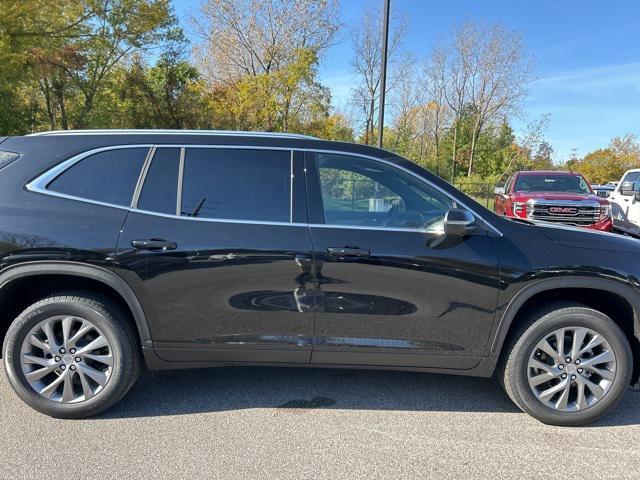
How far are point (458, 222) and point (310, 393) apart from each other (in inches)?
67.8

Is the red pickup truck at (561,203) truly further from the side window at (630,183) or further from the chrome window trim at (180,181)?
the chrome window trim at (180,181)

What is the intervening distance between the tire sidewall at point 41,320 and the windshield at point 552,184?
9394mm

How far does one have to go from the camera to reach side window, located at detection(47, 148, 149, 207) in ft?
9.69

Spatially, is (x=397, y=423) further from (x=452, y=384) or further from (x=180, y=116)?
(x=180, y=116)

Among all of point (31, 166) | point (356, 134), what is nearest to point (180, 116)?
point (356, 134)

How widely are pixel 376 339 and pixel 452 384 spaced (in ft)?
3.51

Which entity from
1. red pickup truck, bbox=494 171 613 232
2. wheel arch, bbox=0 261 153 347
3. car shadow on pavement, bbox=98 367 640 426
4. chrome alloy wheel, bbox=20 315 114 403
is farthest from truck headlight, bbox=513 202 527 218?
chrome alloy wheel, bbox=20 315 114 403

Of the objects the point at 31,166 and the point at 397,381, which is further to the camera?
the point at 397,381

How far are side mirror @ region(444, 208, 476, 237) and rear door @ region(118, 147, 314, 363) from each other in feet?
2.96

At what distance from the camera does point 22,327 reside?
9.63ft

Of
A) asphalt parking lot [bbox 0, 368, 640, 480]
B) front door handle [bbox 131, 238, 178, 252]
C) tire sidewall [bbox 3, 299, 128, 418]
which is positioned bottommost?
asphalt parking lot [bbox 0, 368, 640, 480]

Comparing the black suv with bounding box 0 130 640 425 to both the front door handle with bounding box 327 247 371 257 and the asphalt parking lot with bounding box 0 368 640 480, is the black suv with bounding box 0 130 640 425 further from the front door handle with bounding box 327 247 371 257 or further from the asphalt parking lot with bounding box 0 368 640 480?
the asphalt parking lot with bounding box 0 368 640 480

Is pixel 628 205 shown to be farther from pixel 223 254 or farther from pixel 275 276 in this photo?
pixel 223 254

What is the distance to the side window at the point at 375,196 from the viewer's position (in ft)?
9.87
